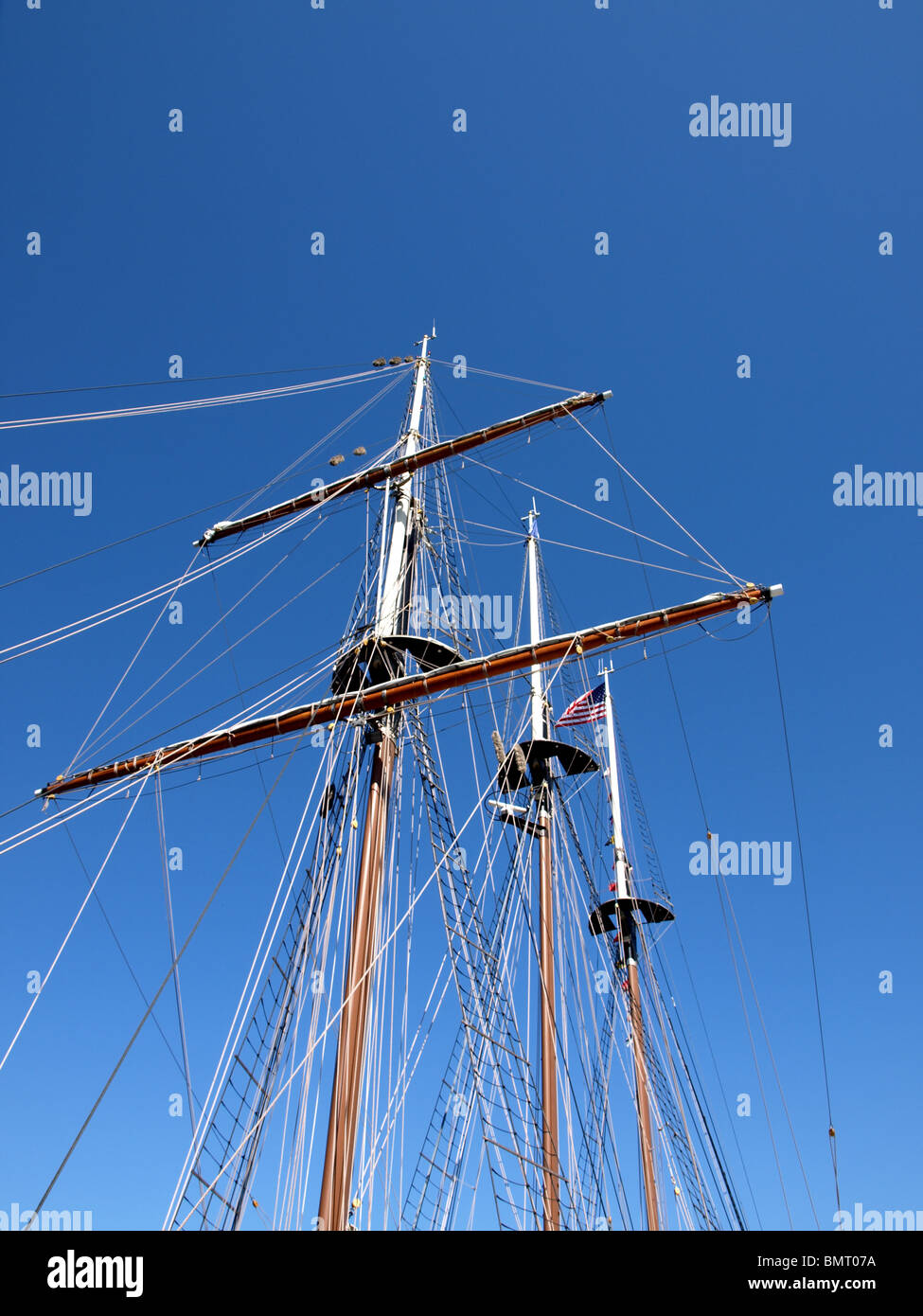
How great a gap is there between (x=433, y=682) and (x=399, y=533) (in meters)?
4.90

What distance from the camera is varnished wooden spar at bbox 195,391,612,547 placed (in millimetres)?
21156

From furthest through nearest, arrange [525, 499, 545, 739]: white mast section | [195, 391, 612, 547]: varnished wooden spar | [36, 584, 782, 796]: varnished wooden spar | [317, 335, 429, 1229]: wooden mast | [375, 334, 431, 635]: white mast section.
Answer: [525, 499, 545, 739]: white mast section < [195, 391, 612, 547]: varnished wooden spar < [375, 334, 431, 635]: white mast section < [36, 584, 782, 796]: varnished wooden spar < [317, 335, 429, 1229]: wooden mast

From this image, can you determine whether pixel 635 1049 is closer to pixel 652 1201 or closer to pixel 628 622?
pixel 652 1201

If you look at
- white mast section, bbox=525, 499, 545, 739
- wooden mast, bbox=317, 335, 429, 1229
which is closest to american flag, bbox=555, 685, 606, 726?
white mast section, bbox=525, 499, 545, 739

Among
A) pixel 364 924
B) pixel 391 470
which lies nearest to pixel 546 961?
pixel 364 924

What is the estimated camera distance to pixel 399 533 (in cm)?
1998

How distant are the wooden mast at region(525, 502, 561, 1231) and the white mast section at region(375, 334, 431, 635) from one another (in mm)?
2926

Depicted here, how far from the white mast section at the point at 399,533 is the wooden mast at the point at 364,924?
20 mm

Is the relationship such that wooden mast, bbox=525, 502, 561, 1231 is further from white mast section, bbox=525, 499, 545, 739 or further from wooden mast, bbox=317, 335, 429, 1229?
wooden mast, bbox=317, 335, 429, 1229

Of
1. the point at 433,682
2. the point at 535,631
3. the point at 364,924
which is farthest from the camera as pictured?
the point at 535,631

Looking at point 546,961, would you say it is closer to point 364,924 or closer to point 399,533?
point 364,924

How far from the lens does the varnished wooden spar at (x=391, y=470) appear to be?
21.2 meters
